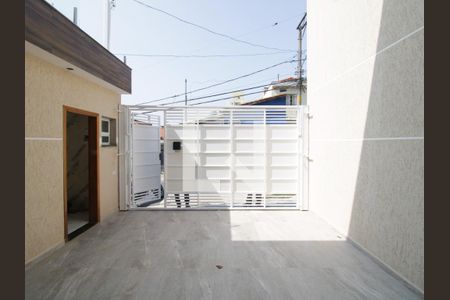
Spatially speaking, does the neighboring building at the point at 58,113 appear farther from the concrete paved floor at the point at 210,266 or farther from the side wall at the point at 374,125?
the side wall at the point at 374,125

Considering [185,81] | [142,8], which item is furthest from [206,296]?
[185,81]

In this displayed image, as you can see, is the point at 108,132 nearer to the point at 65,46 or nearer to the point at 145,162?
the point at 145,162

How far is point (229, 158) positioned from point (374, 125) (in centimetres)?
343

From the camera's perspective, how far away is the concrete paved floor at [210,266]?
281cm

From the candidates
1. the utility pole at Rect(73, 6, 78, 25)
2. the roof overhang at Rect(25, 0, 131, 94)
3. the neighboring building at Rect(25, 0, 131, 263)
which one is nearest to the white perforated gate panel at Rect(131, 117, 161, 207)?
the neighboring building at Rect(25, 0, 131, 263)

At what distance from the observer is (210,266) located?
11.1 feet

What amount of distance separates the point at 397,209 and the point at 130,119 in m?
5.48

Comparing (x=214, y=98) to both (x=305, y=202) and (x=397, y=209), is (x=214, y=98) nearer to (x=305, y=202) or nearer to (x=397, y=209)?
(x=305, y=202)

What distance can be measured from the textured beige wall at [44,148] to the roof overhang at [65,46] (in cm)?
22

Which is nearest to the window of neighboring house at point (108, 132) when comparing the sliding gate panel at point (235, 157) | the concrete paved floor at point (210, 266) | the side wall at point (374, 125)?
the sliding gate panel at point (235, 157)

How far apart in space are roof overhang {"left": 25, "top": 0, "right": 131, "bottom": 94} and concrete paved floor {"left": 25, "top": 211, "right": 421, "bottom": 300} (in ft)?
9.18

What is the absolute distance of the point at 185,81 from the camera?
25438 mm

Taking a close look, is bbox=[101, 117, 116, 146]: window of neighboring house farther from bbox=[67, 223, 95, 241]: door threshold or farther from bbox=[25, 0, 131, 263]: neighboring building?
bbox=[67, 223, 95, 241]: door threshold
